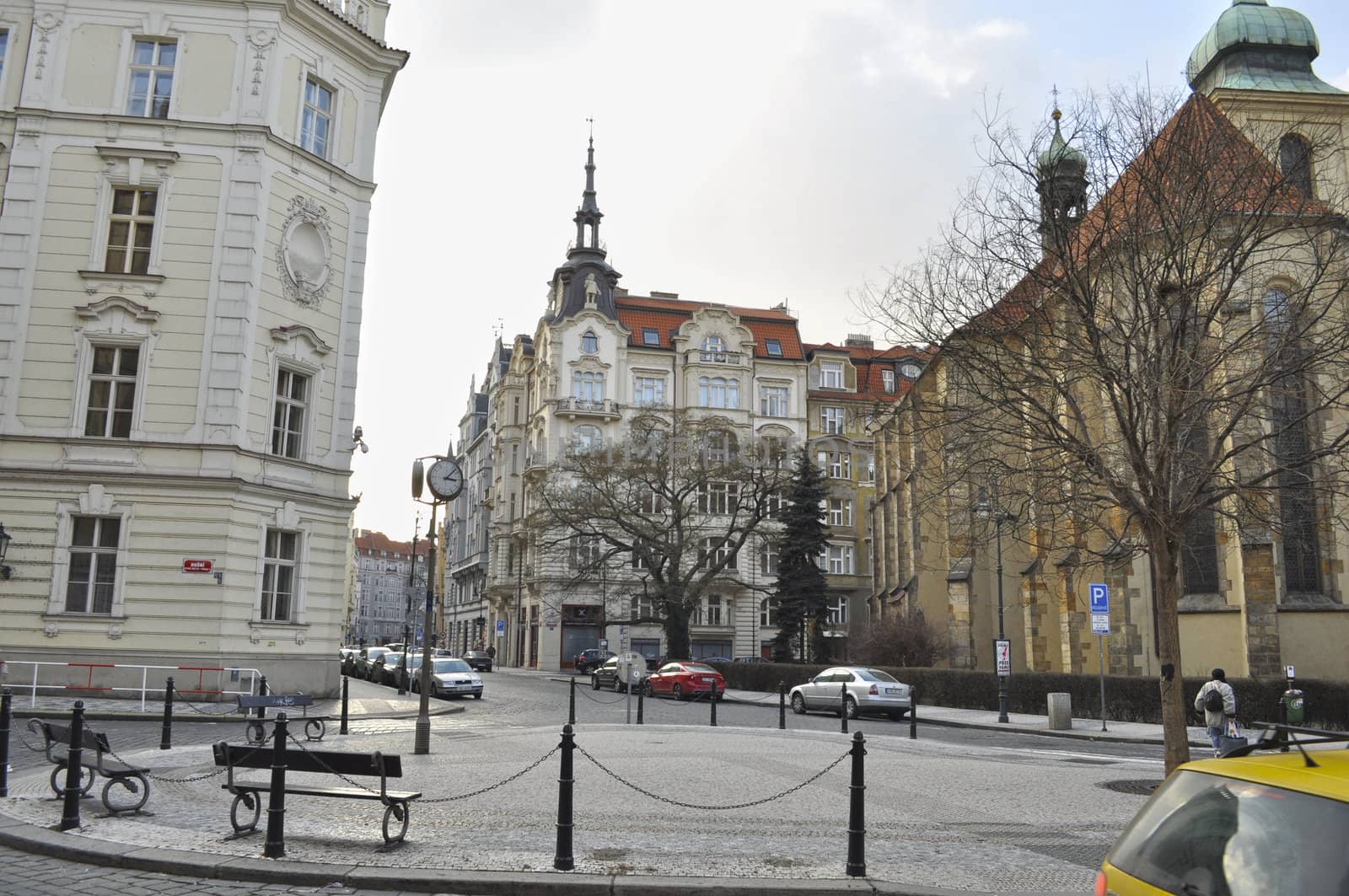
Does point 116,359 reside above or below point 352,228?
below

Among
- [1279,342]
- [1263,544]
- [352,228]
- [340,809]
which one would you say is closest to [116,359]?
[352,228]

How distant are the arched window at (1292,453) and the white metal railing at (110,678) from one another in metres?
19.9

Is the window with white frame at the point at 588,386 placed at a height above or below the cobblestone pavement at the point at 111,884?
above

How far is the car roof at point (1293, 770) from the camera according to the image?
318cm

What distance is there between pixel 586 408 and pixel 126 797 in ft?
167

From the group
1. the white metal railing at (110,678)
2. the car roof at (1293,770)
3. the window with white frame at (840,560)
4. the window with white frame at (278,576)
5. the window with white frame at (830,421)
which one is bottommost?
the white metal railing at (110,678)

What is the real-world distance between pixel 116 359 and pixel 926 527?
32.6 meters

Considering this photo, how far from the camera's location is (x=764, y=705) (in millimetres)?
33062

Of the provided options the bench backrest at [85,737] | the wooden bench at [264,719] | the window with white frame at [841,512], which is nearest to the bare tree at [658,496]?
the window with white frame at [841,512]

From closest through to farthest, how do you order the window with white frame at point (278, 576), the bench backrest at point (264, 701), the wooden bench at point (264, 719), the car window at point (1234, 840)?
1. the car window at point (1234, 840)
2. the wooden bench at point (264, 719)
3. the bench backrest at point (264, 701)
4. the window with white frame at point (278, 576)

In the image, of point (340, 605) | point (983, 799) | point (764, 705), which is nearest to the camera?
point (983, 799)

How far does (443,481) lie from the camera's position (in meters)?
16.2

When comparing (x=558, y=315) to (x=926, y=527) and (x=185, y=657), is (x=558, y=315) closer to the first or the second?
(x=926, y=527)

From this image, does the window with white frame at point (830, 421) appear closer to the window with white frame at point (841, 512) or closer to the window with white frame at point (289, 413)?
the window with white frame at point (841, 512)
